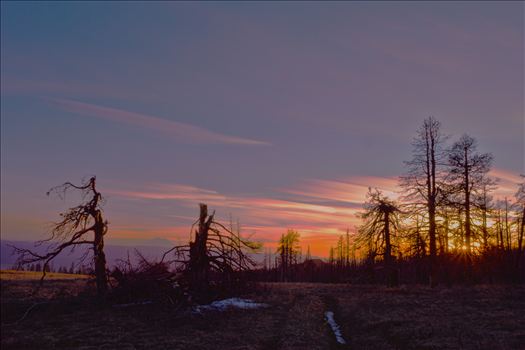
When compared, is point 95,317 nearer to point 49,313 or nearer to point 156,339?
point 49,313

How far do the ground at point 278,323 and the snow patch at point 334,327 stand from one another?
27cm

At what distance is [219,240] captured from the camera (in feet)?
90.0

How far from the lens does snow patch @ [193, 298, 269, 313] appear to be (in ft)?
81.6

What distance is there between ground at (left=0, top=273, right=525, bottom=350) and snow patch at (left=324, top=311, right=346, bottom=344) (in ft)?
0.87

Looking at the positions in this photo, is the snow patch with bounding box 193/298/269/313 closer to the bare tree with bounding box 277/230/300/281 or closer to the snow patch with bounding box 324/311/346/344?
the snow patch with bounding box 324/311/346/344

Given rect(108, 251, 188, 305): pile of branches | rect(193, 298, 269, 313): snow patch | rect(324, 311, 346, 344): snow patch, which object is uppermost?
rect(108, 251, 188, 305): pile of branches

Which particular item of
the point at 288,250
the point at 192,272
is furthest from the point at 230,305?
the point at 288,250

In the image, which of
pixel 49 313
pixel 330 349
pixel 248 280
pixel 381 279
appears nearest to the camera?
pixel 330 349

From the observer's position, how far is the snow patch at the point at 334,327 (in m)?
18.9

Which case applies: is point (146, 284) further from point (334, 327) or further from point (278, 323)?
point (334, 327)

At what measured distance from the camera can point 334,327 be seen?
2178cm

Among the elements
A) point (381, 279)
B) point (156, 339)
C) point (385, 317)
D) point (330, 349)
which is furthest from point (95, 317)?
point (381, 279)

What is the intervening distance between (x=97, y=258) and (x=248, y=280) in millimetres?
9659

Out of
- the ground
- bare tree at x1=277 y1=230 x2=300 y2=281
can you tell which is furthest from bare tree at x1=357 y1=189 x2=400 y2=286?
bare tree at x1=277 y1=230 x2=300 y2=281
